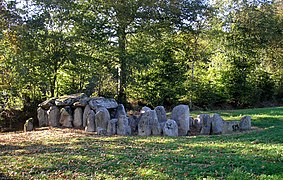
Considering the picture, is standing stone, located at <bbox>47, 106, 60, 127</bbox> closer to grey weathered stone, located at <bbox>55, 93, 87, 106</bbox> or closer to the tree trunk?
grey weathered stone, located at <bbox>55, 93, 87, 106</bbox>

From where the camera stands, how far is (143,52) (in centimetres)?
1780

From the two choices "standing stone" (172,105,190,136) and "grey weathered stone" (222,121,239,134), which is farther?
"standing stone" (172,105,190,136)

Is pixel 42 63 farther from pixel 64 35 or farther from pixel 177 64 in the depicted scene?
pixel 177 64

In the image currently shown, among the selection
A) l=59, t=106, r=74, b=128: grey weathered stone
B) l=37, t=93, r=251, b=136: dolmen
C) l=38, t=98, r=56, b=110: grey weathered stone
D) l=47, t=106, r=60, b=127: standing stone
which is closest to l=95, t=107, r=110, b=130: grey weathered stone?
l=37, t=93, r=251, b=136: dolmen

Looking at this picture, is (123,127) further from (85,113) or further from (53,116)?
(53,116)

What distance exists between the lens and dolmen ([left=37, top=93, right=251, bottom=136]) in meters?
11.5

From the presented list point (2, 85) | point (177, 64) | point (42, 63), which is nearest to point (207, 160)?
point (2, 85)

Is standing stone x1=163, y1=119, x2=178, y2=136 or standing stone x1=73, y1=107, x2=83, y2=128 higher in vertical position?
standing stone x1=73, y1=107, x2=83, y2=128

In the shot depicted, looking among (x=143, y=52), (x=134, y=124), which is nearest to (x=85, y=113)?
(x=134, y=124)

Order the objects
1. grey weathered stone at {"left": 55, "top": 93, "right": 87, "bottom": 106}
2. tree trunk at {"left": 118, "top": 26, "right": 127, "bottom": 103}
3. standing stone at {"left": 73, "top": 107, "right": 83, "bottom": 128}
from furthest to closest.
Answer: tree trunk at {"left": 118, "top": 26, "right": 127, "bottom": 103}, grey weathered stone at {"left": 55, "top": 93, "right": 87, "bottom": 106}, standing stone at {"left": 73, "top": 107, "right": 83, "bottom": 128}

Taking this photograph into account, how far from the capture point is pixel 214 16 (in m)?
21.4

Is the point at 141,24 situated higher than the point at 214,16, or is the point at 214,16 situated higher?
the point at 214,16

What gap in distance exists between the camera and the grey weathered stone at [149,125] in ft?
37.5

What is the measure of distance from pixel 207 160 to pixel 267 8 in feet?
68.2
